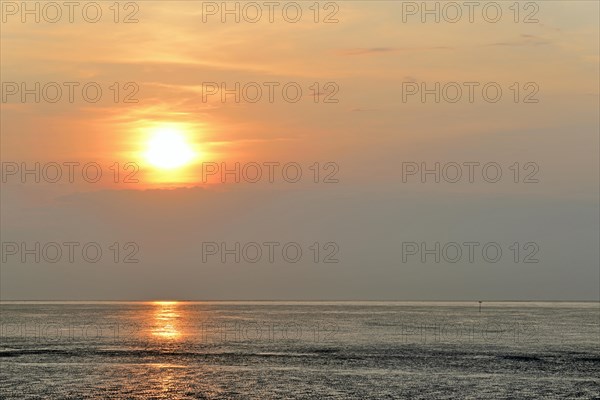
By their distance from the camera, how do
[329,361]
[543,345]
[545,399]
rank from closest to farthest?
[545,399] < [329,361] < [543,345]

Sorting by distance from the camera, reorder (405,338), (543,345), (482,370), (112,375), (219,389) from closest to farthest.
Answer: (219,389), (112,375), (482,370), (543,345), (405,338)

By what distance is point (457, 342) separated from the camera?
4269 inches

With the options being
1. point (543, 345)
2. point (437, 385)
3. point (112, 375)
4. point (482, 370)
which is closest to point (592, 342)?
point (543, 345)

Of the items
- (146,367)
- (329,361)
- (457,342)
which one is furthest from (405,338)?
(146,367)

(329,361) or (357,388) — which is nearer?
(357,388)

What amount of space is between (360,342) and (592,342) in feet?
91.7

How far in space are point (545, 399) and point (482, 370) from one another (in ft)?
56.4

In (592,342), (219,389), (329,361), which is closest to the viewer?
(219,389)

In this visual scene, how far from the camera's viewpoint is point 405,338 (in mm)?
117812

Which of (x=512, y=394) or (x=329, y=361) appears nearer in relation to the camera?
(x=512, y=394)

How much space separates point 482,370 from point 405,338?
158 ft

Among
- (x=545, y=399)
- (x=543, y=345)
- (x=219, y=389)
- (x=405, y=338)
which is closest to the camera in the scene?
(x=545, y=399)

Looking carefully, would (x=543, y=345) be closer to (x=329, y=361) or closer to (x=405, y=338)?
(x=405, y=338)

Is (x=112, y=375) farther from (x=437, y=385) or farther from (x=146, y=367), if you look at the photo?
(x=437, y=385)
